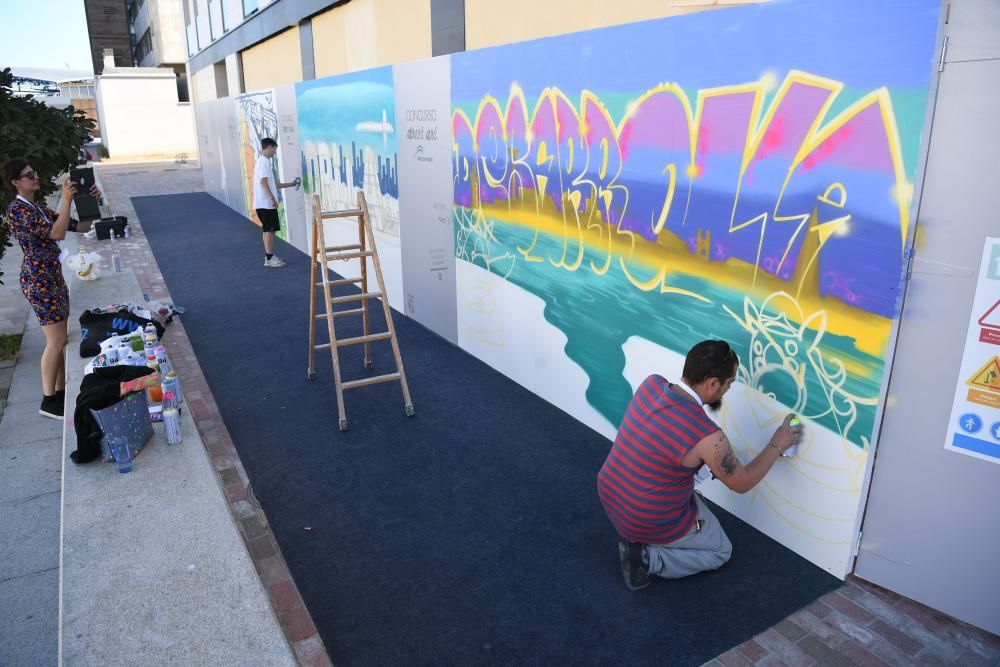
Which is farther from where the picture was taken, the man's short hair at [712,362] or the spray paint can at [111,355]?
the spray paint can at [111,355]

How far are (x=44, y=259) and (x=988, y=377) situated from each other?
Answer: 6.35 meters

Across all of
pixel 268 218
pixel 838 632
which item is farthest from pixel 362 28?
pixel 838 632

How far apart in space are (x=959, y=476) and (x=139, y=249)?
13.3 meters

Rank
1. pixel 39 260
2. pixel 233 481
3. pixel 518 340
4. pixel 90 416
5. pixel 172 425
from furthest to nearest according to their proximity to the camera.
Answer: pixel 518 340, pixel 39 260, pixel 233 481, pixel 172 425, pixel 90 416

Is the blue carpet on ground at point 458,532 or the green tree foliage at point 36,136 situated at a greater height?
the green tree foliage at point 36,136

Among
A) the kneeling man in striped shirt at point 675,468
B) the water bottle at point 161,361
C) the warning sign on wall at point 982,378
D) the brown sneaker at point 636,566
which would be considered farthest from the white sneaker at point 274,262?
the warning sign on wall at point 982,378

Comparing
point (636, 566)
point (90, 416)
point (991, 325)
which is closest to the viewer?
point (991, 325)

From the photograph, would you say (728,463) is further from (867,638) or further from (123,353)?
(123,353)

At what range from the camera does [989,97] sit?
2.90m

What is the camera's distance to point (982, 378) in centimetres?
316

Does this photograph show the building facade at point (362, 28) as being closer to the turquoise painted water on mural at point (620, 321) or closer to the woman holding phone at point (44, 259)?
the turquoise painted water on mural at point (620, 321)

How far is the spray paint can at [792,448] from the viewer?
12.6 ft

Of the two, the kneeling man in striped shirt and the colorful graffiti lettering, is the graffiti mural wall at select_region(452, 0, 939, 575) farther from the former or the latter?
the kneeling man in striped shirt

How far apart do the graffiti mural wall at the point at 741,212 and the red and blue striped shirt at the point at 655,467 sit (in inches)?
30.5
